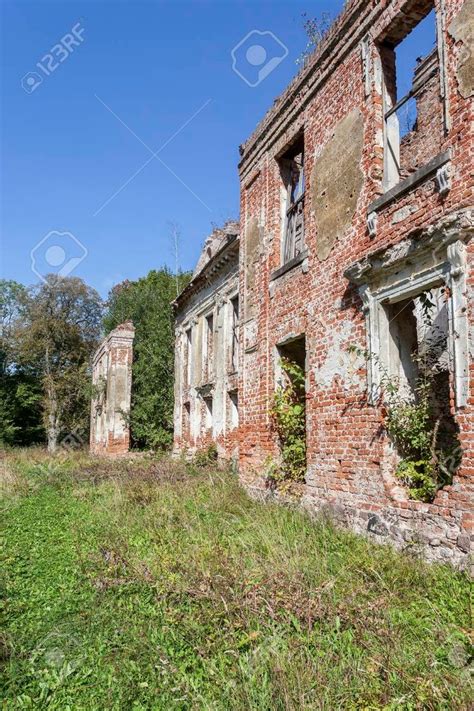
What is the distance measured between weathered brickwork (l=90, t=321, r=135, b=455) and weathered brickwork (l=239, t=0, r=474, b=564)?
54.6 ft

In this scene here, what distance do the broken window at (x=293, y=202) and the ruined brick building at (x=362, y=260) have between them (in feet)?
0.10

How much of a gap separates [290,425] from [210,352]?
30.7 feet

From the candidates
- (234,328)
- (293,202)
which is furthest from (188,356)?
(293,202)

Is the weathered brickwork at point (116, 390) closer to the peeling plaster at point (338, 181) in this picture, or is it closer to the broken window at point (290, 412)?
the broken window at point (290, 412)

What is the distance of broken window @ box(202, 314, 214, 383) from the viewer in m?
18.1

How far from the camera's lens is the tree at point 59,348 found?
114 ft

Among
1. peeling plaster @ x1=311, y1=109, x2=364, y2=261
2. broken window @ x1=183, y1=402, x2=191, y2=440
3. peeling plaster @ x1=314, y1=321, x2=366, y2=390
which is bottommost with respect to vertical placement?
broken window @ x1=183, y1=402, x2=191, y2=440

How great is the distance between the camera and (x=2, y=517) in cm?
997

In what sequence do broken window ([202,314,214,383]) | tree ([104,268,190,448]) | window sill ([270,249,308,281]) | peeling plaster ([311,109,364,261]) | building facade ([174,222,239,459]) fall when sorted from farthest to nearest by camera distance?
tree ([104,268,190,448])
broken window ([202,314,214,383])
building facade ([174,222,239,459])
window sill ([270,249,308,281])
peeling plaster ([311,109,364,261])

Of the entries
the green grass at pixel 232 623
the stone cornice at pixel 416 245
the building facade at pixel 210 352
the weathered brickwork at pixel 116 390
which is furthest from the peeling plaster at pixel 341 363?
the weathered brickwork at pixel 116 390

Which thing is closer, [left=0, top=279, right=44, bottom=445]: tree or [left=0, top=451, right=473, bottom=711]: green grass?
[left=0, top=451, right=473, bottom=711]: green grass

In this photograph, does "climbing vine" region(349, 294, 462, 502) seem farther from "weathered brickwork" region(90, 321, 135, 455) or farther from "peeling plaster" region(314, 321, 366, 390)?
"weathered brickwork" region(90, 321, 135, 455)

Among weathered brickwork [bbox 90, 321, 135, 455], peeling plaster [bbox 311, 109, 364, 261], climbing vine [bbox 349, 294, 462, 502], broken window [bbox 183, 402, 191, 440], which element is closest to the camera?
climbing vine [bbox 349, 294, 462, 502]

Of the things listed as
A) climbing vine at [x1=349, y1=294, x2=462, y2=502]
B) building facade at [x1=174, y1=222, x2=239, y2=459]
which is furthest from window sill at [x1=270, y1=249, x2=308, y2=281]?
building facade at [x1=174, y1=222, x2=239, y2=459]
